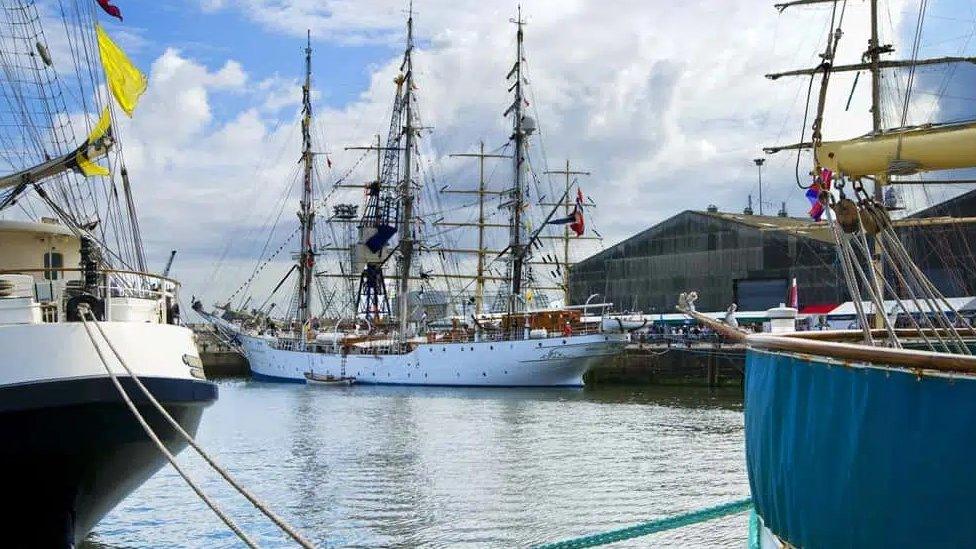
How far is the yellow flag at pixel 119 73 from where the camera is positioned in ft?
55.8

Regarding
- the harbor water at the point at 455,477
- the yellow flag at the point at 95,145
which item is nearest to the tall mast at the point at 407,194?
the harbor water at the point at 455,477

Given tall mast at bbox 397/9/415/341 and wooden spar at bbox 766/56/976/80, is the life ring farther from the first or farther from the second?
tall mast at bbox 397/9/415/341

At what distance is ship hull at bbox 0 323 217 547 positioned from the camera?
12320 millimetres

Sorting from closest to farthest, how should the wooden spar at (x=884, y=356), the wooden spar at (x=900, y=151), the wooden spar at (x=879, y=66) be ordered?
the wooden spar at (x=884, y=356) < the wooden spar at (x=900, y=151) < the wooden spar at (x=879, y=66)

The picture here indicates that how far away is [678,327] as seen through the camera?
67.0m

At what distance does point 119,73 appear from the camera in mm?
17219

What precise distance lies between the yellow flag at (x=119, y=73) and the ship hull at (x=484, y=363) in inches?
1661

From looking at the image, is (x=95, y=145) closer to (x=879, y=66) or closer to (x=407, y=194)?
(x=879, y=66)

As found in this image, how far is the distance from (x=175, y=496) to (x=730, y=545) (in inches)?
430

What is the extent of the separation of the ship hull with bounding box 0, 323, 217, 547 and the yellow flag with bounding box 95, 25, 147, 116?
5.03 metres

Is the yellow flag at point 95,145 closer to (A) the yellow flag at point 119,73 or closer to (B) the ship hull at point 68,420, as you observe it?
(A) the yellow flag at point 119,73

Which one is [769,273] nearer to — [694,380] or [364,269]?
[694,380]

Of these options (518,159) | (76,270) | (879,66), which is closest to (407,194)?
(518,159)

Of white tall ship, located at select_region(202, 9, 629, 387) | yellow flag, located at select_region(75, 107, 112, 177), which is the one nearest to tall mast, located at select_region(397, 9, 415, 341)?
white tall ship, located at select_region(202, 9, 629, 387)
